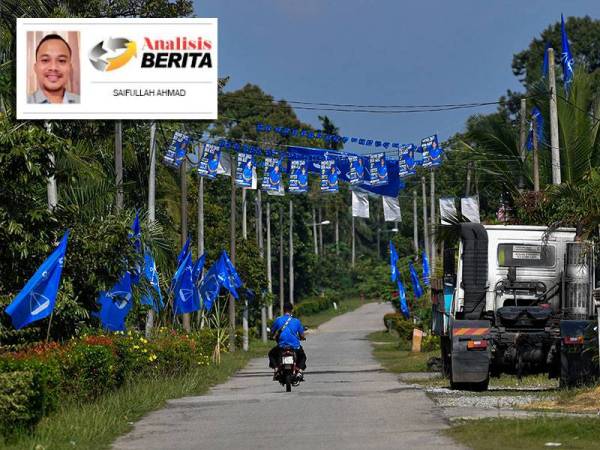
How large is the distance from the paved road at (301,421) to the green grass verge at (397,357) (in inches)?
364

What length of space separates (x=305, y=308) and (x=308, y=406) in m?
80.4

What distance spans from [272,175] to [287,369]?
78.7 feet

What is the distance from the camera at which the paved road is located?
13266 mm

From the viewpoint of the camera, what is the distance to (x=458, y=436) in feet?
43.7

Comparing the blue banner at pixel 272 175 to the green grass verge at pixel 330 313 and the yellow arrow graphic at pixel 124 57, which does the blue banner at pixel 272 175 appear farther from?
the green grass verge at pixel 330 313

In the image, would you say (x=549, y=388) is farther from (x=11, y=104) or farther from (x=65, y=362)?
(x=11, y=104)

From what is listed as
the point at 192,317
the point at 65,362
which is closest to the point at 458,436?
the point at 65,362

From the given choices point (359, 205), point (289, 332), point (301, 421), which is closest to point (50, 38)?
point (289, 332)

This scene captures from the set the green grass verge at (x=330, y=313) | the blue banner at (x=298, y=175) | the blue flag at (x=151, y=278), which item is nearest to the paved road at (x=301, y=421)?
the blue flag at (x=151, y=278)

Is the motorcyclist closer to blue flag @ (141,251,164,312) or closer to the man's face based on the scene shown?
blue flag @ (141,251,164,312)

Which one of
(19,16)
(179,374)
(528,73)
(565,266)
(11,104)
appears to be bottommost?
(179,374)

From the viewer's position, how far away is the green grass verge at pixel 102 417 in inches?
537

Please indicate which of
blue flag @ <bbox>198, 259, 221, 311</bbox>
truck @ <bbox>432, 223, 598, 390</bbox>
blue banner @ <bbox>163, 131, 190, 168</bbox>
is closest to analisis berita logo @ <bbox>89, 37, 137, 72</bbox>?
truck @ <bbox>432, 223, 598, 390</bbox>

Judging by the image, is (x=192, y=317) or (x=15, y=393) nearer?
(x=15, y=393)
